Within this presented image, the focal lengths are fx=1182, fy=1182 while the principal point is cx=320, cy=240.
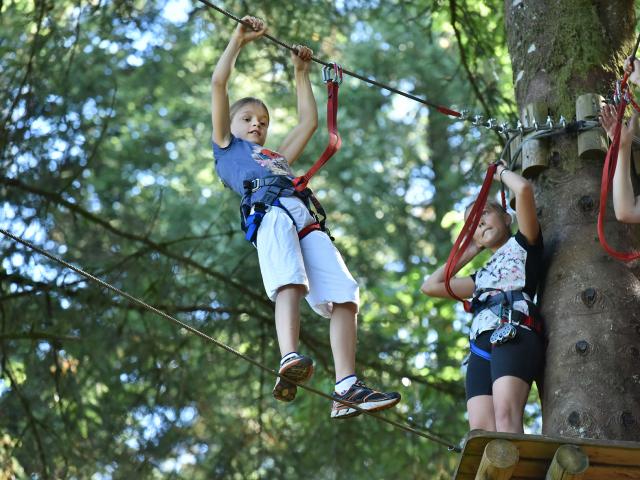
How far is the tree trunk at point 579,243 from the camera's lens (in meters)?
4.19

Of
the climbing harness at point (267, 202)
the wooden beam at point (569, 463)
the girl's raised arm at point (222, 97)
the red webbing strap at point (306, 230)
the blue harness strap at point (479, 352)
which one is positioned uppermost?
the girl's raised arm at point (222, 97)

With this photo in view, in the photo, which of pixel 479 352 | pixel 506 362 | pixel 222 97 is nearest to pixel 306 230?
pixel 222 97

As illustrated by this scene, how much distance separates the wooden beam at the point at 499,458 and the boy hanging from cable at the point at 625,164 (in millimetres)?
1257

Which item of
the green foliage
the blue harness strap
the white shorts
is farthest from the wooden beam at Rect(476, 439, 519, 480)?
the green foliage

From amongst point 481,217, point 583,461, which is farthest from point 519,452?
point 481,217

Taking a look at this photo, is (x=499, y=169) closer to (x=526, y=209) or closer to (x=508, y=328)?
(x=526, y=209)

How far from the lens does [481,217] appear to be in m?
4.96

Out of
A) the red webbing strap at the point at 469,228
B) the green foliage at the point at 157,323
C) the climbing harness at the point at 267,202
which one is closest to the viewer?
the climbing harness at the point at 267,202

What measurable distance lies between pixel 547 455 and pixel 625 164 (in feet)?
4.45

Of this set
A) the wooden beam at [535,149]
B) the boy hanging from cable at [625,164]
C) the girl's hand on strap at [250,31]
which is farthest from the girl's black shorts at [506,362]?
the girl's hand on strap at [250,31]

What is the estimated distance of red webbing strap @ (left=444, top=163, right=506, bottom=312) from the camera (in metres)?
4.70

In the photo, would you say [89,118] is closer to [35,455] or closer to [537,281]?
[35,455]

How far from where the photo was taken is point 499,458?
3.55m

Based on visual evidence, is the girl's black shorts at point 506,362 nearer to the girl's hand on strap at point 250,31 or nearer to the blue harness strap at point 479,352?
the blue harness strap at point 479,352
